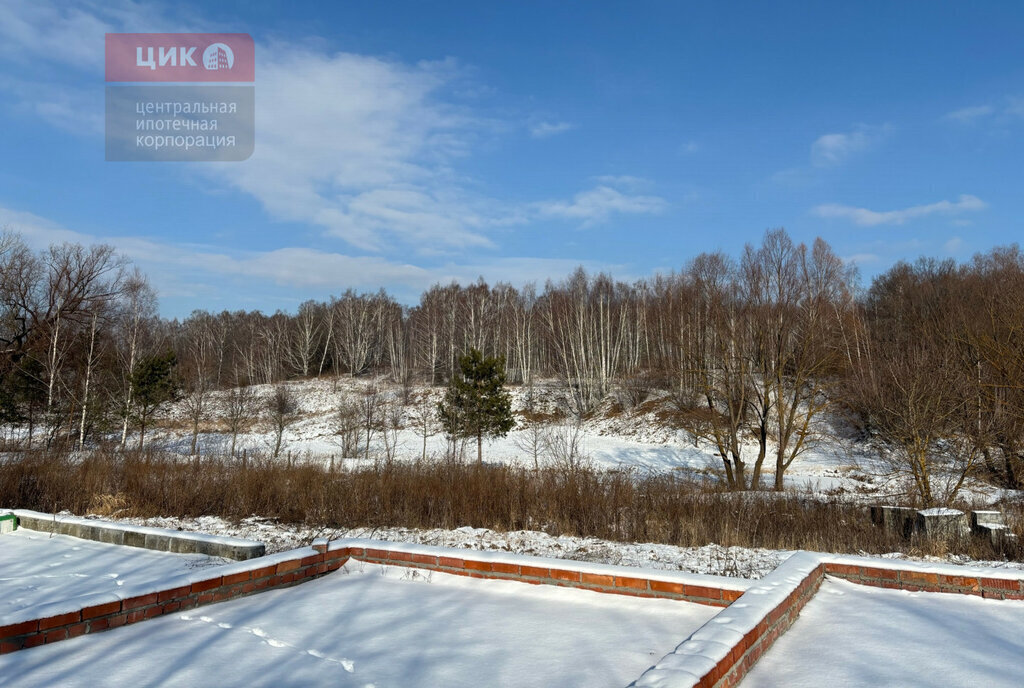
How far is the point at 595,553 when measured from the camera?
338 inches

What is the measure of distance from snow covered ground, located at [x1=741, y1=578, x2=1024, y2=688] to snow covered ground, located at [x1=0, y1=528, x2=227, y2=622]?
5148 millimetres

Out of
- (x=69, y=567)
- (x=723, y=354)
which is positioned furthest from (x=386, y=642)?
(x=723, y=354)

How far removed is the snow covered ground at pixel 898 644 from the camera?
10.8 feet

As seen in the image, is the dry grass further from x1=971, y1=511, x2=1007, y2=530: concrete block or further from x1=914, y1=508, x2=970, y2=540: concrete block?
x1=971, y1=511, x2=1007, y2=530: concrete block

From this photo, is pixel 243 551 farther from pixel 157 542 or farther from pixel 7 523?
pixel 7 523

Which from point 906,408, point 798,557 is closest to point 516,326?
point 906,408

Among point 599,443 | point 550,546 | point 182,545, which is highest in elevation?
point 599,443

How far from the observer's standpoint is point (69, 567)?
262 inches

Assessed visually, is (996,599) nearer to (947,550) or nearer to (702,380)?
(947,550)

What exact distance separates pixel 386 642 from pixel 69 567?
15.5 ft

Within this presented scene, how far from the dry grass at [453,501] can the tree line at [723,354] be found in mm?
4981

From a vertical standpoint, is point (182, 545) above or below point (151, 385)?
below

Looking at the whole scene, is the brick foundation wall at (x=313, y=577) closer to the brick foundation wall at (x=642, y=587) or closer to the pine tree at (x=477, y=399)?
the brick foundation wall at (x=642, y=587)

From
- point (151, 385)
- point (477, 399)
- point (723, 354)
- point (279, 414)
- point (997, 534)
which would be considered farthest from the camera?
point (279, 414)
